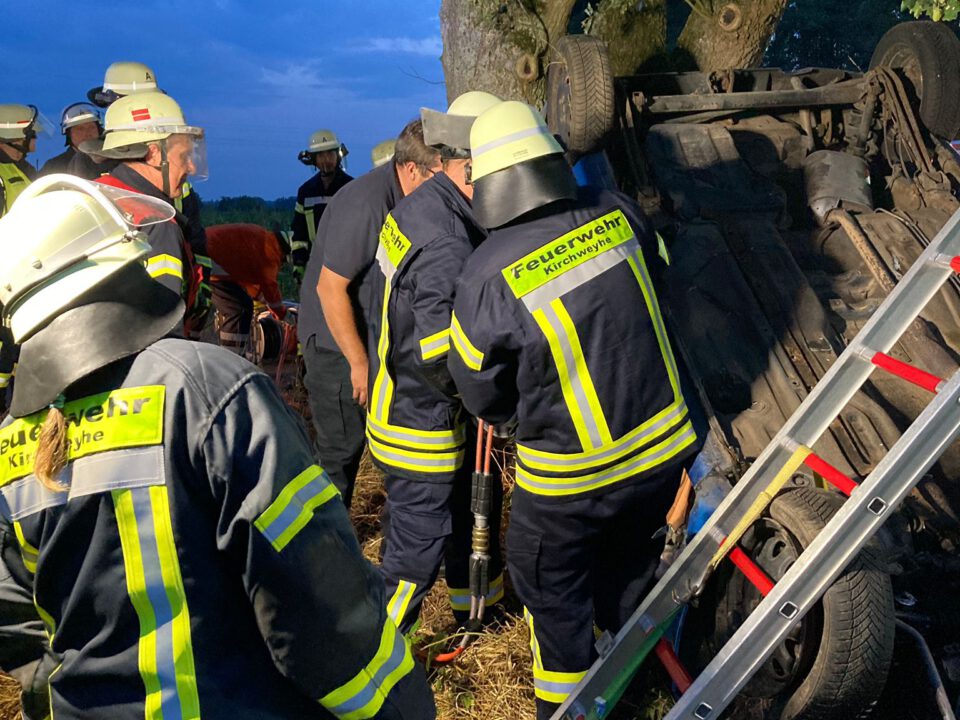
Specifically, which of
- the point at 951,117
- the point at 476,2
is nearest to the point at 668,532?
the point at 951,117

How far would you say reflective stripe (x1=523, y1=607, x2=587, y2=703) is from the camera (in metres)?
2.98

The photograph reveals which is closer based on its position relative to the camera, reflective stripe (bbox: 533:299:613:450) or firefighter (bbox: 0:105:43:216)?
reflective stripe (bbox: 533:299:613:450)

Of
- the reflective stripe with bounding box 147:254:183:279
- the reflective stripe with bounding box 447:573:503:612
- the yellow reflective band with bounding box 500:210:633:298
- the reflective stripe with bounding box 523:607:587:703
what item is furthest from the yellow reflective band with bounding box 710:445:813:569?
the reflective stripe with bounding box 147:254:183:279

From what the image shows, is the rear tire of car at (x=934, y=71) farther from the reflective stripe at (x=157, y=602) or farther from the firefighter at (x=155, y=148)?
the reflective stripe at (x=157, y=602)

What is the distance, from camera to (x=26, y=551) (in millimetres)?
1525

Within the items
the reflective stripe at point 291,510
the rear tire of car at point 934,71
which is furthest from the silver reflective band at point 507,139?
the rear tire of car at point 934,71

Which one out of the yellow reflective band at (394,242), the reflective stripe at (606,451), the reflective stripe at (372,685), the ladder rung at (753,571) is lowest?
the ladder rung at (753,571)

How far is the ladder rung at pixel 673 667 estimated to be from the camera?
2826mm

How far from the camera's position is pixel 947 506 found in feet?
11.7

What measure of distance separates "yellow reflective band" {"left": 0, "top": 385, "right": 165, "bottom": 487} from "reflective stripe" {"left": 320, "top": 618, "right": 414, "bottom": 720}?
51 centimetres

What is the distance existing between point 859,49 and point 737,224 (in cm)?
1848

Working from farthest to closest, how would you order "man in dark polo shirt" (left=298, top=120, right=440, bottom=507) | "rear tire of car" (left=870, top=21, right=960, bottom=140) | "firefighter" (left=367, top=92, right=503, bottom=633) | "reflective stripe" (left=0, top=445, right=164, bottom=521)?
"rear tire of car" (left=870, top=21, right=960, bottom=140)
"man in dark polo shirt" (left=298, top=120, right=440, bottom=507)
"firefighter" (left=367, top=92, right=503, bottom=633)
"reflective stripe" (left=0, top=445, right=164, bottom=521)

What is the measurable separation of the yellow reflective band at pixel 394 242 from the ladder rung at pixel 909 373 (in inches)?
59.3

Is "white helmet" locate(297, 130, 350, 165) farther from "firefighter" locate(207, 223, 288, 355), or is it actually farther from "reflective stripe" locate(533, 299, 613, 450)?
"reflective stripe" locate(533, 299, 613, 450)
